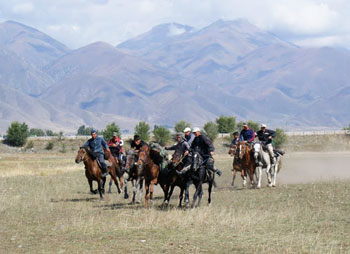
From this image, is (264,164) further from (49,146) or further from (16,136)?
(16,136)

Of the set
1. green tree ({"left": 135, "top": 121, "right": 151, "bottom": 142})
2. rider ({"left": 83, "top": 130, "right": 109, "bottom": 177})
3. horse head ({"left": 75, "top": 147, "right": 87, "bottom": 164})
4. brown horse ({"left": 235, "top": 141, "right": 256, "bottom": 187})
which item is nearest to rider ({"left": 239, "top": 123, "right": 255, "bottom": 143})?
brown horse ({"left": 235, "top": 141, "right": 256, "bottom": 187})

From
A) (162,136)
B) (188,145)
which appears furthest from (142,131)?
(188,145)

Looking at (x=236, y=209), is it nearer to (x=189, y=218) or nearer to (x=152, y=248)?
(x=189, y=218)

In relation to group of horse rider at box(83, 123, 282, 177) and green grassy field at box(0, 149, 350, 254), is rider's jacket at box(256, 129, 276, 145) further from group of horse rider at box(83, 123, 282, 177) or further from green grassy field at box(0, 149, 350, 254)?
green grassy field at box(0, 149, 350, 254)

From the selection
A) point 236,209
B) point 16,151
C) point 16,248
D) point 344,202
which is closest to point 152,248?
point 16,248

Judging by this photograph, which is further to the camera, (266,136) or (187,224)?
(266,136)

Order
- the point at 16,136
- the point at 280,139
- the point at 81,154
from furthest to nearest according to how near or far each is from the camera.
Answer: the point at 280,139
the point at 16,136
the point at 81,154

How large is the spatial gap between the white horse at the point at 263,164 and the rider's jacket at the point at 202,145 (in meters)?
6.96

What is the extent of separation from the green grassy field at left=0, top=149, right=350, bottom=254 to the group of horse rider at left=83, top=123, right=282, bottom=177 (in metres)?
1.69

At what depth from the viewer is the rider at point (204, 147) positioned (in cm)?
2255

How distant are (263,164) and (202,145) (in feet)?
25.5

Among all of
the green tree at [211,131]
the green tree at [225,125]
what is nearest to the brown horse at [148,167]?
A: the green tree at [211,131]

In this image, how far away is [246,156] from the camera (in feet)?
95.9

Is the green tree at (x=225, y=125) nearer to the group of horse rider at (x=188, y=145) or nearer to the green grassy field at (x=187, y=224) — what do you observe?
the group of horse rider at (x=188, y=145)
